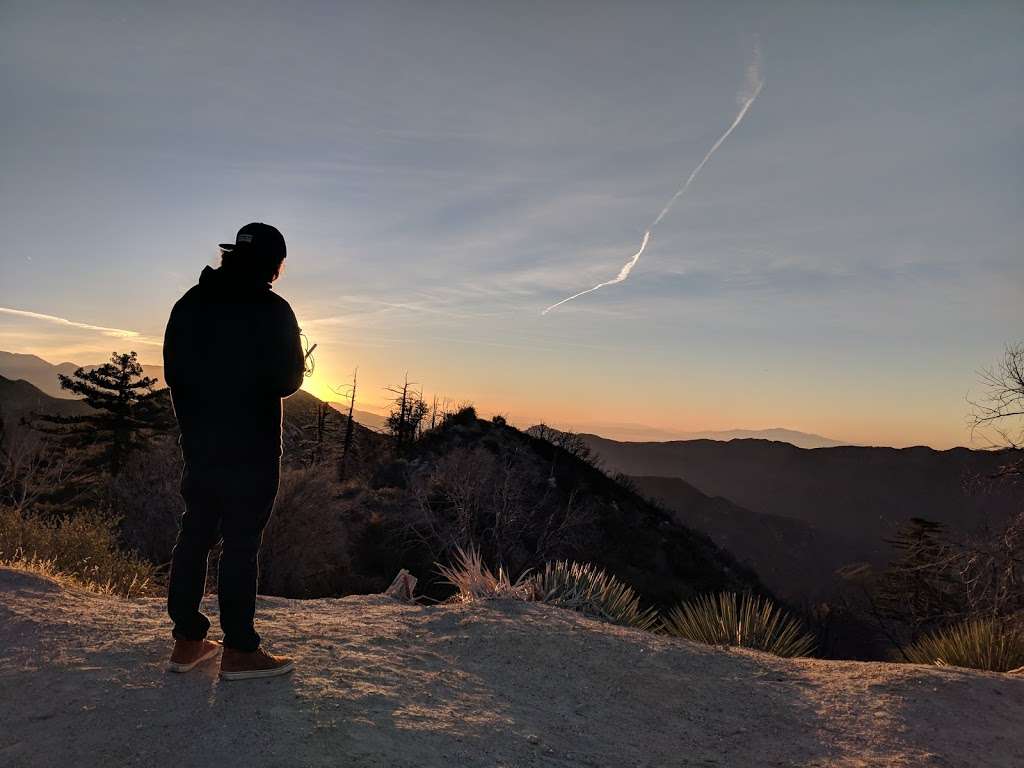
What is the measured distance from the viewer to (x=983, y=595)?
13.4 meters

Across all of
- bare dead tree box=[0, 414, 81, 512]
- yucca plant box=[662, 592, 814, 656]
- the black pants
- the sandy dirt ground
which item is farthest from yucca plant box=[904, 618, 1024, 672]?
bare dead tree box=[0, 414, 81, 512]

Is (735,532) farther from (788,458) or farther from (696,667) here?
(696,667)

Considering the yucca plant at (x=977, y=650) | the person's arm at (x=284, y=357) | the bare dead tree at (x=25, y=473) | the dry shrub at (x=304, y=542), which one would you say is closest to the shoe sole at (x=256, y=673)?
the person's arm at (x=284, y=357)

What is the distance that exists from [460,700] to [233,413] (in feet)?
6.95

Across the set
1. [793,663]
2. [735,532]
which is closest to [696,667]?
[793,663]

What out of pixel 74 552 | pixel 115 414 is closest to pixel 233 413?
pixel 74 552

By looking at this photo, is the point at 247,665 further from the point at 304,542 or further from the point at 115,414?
the point at 115,414

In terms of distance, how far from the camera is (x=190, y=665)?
162 inches

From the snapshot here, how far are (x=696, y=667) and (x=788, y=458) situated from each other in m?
147

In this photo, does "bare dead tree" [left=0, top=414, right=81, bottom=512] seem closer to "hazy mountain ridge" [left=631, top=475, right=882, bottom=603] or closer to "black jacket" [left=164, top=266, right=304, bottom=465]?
"black jacket" [left=164, top=266, right=304, bottom=465]

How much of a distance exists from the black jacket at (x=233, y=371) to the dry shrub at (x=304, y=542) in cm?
1482

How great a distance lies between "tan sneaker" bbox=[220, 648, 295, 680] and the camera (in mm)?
3959

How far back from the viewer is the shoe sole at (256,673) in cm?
395

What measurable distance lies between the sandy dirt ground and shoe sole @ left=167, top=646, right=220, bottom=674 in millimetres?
42
